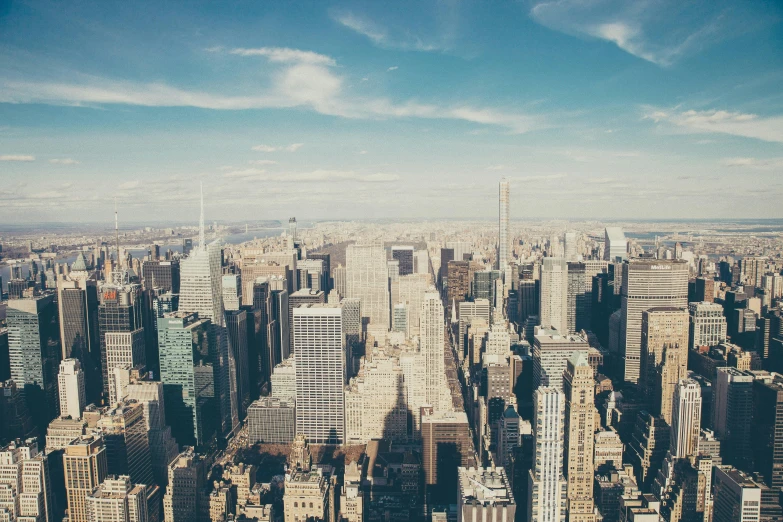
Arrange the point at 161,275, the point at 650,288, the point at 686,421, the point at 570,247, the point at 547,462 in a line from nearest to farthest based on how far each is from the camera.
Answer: the point at 547,462, the point at 686,421, the point at 161,275, the point at 650,288, the point at 570,247

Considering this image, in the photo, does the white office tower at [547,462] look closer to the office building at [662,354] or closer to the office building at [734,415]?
the office building at [734,415]

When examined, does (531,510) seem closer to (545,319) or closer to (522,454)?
(522,454)

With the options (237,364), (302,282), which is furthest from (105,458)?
(302,282)

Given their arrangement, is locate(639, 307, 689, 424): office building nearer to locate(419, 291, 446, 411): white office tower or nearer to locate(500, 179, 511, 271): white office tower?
locate(419, 291, 446, 411): white office tower

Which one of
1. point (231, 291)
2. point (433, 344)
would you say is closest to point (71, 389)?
point (231, 291)

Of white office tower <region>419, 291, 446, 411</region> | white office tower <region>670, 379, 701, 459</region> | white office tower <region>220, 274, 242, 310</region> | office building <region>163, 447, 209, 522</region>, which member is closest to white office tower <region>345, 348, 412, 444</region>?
white office tower <region>419, 291, 446, 411</region>

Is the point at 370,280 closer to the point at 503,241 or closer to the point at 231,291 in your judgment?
the point at 503,241

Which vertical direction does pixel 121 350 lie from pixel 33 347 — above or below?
below
